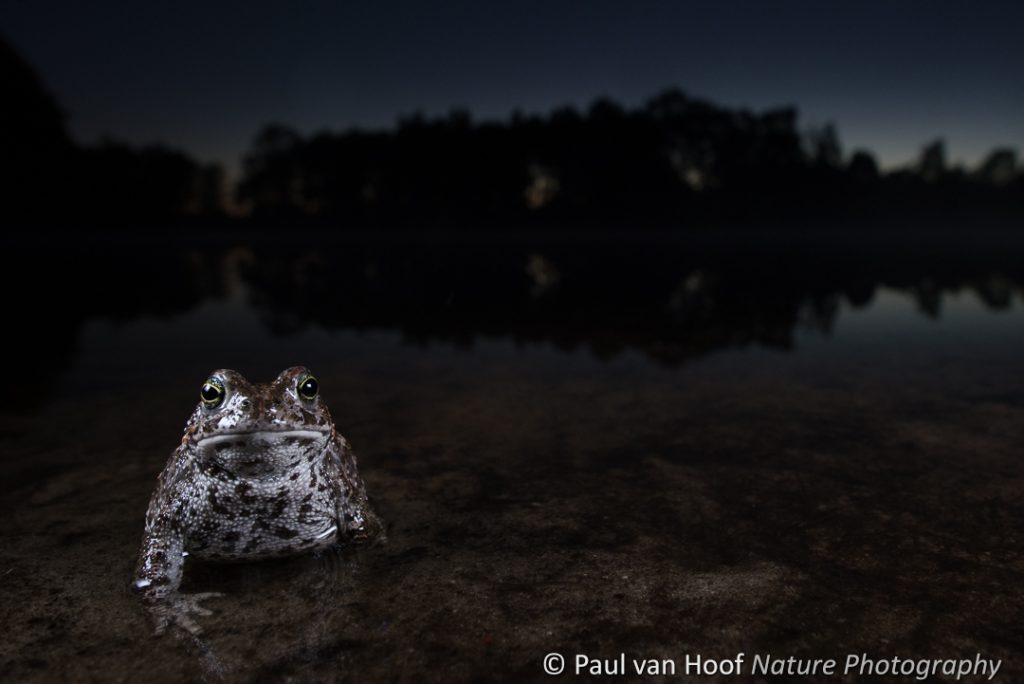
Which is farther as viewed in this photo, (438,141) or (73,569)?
(438,141)

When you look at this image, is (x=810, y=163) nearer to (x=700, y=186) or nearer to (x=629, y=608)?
(x=700, y=186)

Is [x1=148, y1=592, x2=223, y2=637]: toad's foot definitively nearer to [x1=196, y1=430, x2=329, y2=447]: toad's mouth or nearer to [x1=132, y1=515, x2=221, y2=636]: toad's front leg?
[x1=132, y1=515, x2=221, y2=636]: toad's front leg

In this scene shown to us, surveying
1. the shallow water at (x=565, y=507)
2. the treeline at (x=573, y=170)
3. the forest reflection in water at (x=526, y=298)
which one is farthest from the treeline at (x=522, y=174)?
the shallow water at (x=565, y=507)

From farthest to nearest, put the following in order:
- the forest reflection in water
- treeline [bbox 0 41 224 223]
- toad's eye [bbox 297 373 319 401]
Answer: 1. treeline [bbox 0 41 224 223]
2. the forest reflection in water
3. toad's eye [bbox 297 373 319 401]

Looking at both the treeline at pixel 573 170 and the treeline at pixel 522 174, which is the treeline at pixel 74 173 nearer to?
the treeline at pixel 522 174

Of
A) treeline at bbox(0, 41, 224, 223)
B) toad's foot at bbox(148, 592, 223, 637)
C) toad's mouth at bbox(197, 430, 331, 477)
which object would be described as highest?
treeline at bbox(0, 41, 224, 223)

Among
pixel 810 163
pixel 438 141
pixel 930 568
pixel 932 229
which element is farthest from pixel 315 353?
pixel 932 229

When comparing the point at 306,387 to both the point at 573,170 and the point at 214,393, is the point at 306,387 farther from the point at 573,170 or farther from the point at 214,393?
the point at 573,170

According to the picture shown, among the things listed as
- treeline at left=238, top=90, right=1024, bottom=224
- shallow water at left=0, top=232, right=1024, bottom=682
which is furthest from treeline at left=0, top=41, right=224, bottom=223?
shallow water at left=0, top=232, right=1024, bottom=682
